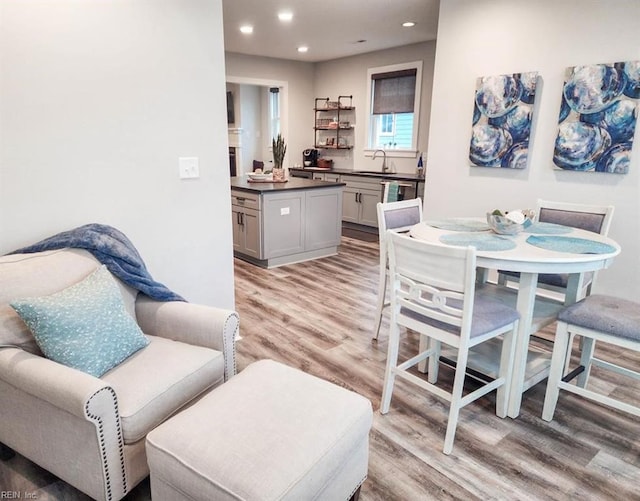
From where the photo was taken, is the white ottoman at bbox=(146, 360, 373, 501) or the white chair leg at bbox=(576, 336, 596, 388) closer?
the white ottoman at bbox=(146, 360, 373, 501)

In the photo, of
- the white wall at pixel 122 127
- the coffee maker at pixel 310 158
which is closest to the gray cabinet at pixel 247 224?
the white wall at pixel 122 127

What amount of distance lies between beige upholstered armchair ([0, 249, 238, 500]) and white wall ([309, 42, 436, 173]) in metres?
5.09

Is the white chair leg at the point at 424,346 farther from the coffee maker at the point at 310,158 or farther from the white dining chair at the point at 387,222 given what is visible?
the coffee maker at the point at 310,158

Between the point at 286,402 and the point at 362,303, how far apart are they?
229cm

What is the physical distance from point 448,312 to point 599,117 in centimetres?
237

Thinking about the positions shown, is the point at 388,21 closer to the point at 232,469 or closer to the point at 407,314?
the point at 407,314

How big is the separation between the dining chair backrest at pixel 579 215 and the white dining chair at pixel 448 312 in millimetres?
1132

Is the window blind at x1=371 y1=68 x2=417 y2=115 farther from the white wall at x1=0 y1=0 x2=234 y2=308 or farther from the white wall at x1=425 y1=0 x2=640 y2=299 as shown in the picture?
the white wall at x1=0 y1=0 x2=234 y2=308

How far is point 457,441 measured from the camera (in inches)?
78.4

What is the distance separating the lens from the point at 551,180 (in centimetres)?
354

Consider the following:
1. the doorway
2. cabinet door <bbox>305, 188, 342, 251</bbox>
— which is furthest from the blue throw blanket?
the doorway

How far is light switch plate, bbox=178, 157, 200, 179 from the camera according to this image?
251 centimetres

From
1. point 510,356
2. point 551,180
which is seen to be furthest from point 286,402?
point 551,180

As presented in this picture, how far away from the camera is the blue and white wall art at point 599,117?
3047mm
